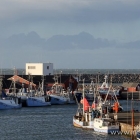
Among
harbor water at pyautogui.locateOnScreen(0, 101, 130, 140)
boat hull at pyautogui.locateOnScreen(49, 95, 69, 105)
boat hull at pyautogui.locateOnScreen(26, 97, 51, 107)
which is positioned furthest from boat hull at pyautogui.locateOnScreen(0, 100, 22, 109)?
boat hull at pyautogui.locateOnScreen(49, 95, 69, 105)

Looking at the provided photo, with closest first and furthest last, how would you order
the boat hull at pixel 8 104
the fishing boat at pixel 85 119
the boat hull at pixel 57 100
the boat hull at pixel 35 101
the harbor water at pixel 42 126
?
the harbor water at pixel 42 126 < the fishing boat at pixel 85 119 < the boat hull at pixel 8 104 < the boat hull at pixel 35 101 < the boat hull at pixel 57 100

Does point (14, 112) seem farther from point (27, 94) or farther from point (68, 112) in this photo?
point (27, 94)

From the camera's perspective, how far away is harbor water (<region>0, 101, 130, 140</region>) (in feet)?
179

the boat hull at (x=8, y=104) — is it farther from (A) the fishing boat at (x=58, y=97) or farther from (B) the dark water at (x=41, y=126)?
(A) the fishing boat at (x=58, y=97)

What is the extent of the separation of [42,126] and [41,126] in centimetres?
9

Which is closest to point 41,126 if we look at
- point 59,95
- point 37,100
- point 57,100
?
point 37,100

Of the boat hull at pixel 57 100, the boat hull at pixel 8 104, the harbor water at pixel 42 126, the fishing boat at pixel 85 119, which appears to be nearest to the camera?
the harbor water at pixel 42 126

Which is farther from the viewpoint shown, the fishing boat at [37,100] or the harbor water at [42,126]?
the fishing boat at [37,100]

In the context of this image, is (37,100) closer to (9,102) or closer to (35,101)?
(35,101)

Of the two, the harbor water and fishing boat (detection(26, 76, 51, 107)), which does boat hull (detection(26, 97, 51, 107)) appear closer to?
fishing boat (detection(26, 76, 51, 107))

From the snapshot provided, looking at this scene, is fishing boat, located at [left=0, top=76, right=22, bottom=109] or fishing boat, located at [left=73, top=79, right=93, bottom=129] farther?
fishing boat, located at [left=0, top=76, right=22, bottom=109]

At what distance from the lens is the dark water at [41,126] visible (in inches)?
2146

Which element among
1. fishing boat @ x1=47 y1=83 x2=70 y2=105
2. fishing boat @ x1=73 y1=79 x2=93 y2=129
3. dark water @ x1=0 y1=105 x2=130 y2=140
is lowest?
dark water @ x1=0 y1=105 x2=130 y2=140

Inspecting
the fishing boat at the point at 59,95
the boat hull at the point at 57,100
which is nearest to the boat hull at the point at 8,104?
the boat hull at the point at 57,100
